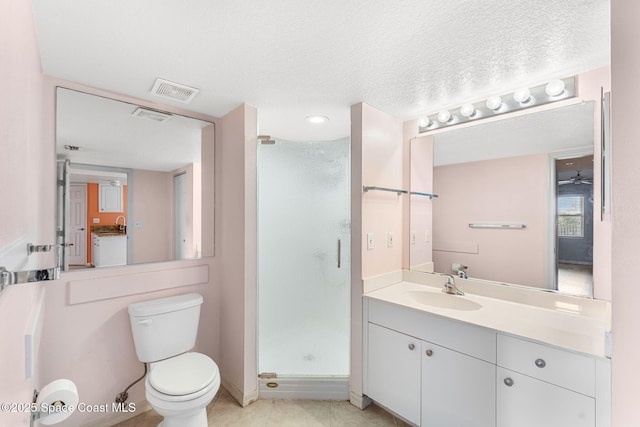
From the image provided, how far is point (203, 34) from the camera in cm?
124

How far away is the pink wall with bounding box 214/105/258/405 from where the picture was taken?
6.57ft

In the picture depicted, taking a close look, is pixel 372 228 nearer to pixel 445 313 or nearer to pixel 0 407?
pixel 445 313

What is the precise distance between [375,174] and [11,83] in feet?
6.07

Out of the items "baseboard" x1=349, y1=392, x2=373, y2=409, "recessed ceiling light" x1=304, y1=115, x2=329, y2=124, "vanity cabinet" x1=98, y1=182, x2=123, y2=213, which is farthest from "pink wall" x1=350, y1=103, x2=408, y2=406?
"vanity cabinet" x1=98, y1=182, x2=123, y2=213

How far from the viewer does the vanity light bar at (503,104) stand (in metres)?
1.58

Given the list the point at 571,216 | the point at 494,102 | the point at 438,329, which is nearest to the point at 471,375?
the point at 438,329

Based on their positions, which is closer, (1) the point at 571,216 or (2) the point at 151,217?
(1) the point at 571,216

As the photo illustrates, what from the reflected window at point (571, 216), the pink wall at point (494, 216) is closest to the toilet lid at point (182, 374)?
the pink wall at point (494, 216)

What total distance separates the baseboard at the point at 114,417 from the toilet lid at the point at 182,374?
0.49m

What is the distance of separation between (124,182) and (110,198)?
0.47 ft

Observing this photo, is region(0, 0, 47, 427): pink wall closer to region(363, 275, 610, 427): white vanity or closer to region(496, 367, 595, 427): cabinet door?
region(363, 275, 610, 427): white vanity

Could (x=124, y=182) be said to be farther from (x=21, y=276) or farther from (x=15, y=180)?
(x=21, y=276)

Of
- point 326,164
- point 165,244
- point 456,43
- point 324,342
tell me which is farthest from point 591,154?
point 165,244

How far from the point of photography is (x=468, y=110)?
1927 millimetres
